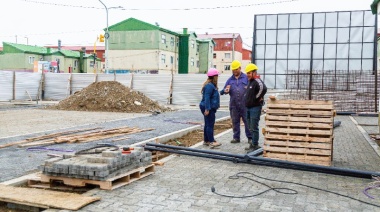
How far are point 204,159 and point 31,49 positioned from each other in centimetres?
6070

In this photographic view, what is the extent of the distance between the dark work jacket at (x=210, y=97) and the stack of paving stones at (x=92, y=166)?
133 inches

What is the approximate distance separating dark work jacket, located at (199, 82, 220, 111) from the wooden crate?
1.58m

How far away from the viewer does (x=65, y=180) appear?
5.72 meters

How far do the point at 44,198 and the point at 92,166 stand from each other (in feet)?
2.66

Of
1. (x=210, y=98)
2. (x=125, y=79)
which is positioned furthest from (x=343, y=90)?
(x=125, y=79)

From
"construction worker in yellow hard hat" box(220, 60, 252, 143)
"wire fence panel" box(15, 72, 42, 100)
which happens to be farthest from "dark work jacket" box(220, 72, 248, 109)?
"wire fence panel" box(15, 72, 42, 100)

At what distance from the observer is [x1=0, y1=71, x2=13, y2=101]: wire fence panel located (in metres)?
28.1

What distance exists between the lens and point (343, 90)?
68.5 ft

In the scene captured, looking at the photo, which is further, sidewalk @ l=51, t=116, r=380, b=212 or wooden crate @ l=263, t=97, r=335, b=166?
wooden crate @ l=263, t=97, r=335, b=166

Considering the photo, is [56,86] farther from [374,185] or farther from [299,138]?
[374,185]

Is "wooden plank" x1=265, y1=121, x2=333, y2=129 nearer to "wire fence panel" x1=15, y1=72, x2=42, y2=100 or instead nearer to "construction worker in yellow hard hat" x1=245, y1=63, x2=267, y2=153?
"construction worker in yellow hard hat" x1=245, y1=63, x2=267, y2=153

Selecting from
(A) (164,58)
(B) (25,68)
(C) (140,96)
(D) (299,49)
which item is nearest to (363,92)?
(D) (299,49)

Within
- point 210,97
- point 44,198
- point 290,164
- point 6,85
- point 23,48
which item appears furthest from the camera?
point 23,48

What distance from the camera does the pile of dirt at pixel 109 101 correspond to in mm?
21344
